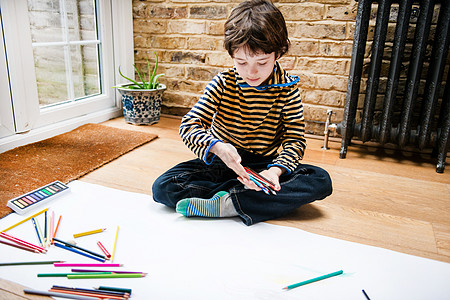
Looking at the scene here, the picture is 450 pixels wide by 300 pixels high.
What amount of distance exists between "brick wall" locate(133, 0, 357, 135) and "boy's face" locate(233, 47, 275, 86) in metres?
0.95

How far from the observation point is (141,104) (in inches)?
84.4

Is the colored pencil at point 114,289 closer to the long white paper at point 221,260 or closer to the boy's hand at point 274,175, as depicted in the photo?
the long white paper at point 221,260

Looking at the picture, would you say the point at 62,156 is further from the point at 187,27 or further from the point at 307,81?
the point at 307,81

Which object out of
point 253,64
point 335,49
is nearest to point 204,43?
point 335,49

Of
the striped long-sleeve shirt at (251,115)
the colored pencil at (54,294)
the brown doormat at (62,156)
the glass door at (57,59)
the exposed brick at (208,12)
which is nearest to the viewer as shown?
the colored pencil at (54,294)

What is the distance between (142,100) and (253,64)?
47.5 inches

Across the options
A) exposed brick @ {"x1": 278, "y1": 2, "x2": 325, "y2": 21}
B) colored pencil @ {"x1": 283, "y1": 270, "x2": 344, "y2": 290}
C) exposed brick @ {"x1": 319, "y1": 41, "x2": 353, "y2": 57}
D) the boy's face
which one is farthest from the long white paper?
exposed brick @ {"x1": 278, "y1": 2, "x2": 325, "y2": 21}

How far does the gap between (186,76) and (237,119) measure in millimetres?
1183

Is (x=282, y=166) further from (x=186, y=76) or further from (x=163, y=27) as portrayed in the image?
(x=163, y=27)

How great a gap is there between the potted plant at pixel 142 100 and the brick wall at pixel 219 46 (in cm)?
17

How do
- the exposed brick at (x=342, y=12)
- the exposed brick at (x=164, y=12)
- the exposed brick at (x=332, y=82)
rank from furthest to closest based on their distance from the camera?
the exposed brick at (x=164, y=12), the exposed brick at (x=332, y=82), the exposed brick at (x=342, y=12)

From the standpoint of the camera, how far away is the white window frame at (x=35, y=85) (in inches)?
65.1

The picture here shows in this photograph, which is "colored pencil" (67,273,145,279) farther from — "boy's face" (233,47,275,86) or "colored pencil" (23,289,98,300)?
"boy's face" (233,47,275,86)

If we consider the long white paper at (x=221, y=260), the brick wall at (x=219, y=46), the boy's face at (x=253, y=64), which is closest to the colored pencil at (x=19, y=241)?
the long white paper at (x=221, y=260)
